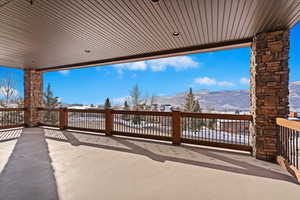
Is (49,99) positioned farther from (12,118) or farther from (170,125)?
(170,125)

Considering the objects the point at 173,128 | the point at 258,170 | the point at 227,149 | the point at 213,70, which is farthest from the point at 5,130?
the point at 213,70

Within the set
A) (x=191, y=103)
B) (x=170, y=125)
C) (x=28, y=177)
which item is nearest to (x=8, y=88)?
→ (x=28, y=177)

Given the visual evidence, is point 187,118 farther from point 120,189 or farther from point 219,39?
point 120,189

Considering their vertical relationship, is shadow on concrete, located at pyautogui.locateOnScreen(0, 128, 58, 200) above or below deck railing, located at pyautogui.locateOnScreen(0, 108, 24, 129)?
below

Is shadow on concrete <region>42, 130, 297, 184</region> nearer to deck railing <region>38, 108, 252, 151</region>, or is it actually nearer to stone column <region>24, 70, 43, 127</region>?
deck railing <region>38, 108, 252, 151</region>

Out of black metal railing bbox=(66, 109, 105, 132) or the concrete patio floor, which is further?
black metal railing bbox=(66, 109, 105, 132)

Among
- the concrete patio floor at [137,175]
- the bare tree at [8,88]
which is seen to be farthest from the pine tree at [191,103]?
the bare tree at [8,88]

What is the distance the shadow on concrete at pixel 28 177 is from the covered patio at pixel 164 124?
2 centimetres

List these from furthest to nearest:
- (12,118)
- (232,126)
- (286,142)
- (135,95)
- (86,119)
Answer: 1. (135,95)
2. (12,118)
3. (86,119)
4. (232,126)
5. (286,142)

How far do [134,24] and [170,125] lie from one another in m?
3.49

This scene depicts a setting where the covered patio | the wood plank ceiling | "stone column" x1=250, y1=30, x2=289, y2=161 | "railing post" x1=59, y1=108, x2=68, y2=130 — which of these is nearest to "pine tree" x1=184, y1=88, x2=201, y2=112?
the covered patio

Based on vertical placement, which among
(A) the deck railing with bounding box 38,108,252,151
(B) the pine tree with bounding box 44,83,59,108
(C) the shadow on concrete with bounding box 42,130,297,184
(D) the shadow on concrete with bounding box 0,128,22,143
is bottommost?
(C) the shadow on concrete with bounding box 42,130,297,184

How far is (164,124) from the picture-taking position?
5.52 meters

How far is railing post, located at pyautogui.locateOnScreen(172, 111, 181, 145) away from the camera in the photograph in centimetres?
482
